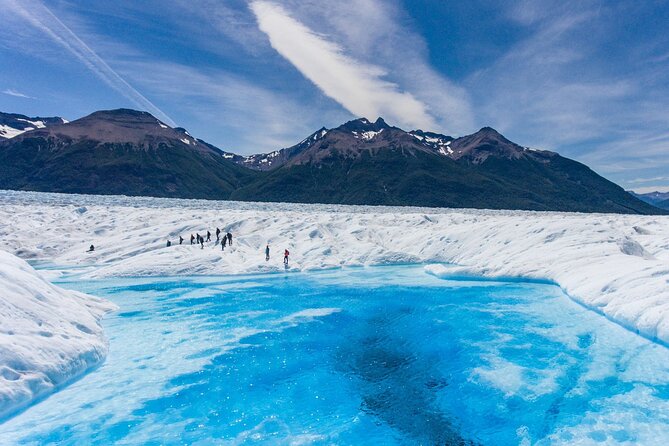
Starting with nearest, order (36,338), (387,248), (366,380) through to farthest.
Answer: (36,338) → (366,380) → (387,248)

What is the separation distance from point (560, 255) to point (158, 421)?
91.1ft

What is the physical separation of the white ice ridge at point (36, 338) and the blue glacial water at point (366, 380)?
0.56 m

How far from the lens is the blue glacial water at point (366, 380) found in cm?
924

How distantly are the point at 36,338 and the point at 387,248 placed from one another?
121 feet

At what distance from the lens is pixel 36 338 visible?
11.8 metres

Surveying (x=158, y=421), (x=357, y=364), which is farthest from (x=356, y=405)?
(x=158, y=421)

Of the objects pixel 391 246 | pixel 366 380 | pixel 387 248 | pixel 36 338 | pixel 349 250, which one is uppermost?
pixel 391 246

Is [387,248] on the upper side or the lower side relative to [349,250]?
upper

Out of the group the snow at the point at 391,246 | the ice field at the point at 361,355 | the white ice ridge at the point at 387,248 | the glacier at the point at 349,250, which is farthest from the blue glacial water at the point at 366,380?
the white ice ridge at the point at 387,248

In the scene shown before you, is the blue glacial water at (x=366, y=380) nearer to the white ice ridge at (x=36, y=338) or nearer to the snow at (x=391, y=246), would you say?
the white ice ridge at (x=36, y=338)

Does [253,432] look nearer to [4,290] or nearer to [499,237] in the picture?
[4,290]

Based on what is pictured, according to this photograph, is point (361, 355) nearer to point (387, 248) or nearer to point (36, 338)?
point (36, 338)

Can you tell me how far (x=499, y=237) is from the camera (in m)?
36.0

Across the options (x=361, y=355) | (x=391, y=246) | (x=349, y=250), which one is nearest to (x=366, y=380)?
(x=361, y=355)
